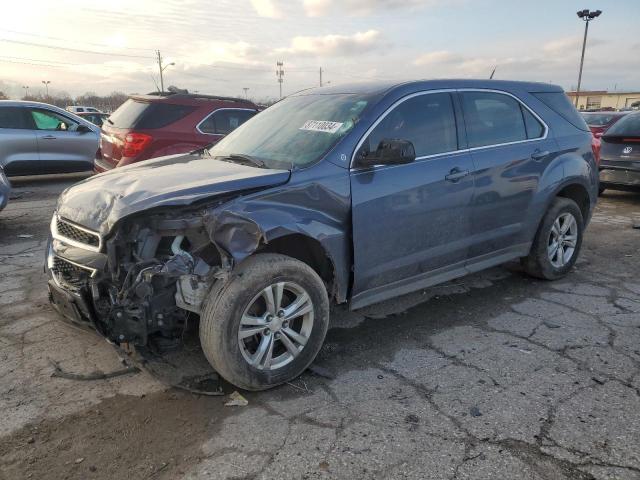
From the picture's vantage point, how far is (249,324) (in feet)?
9.64

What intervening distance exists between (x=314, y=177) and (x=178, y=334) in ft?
4.18

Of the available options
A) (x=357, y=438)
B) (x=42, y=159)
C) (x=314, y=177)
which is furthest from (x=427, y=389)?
(x=42, y=159)

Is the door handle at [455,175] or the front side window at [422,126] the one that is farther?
the door handle at [455,175]

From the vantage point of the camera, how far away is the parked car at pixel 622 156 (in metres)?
8.56

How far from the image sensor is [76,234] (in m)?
→ 3.16

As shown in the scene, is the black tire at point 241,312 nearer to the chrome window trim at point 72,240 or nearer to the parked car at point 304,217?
the parked car at point 304,217

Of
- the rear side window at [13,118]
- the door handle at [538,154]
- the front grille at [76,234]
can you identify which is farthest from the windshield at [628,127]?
the rear side window at [13,118]

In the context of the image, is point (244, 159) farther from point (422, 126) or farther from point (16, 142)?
point (16, 142)

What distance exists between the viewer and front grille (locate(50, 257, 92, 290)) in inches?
118

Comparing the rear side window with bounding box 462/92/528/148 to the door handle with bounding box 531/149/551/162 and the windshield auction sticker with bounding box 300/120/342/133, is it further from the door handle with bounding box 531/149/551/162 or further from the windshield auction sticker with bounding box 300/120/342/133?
the windshield auction sticker with bounding box 300/120/342/133

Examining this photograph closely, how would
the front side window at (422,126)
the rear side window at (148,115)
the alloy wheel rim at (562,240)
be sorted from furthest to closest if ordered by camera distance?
the rear side window at (148,115)
the alloy wheel rim at (562,240)
the front side window at (422,126)

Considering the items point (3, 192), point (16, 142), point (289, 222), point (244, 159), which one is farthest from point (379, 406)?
point (16, 142)

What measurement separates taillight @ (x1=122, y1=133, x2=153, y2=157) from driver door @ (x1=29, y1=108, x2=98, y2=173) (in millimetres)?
4098

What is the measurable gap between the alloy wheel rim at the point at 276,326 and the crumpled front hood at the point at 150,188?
Result: 649 millimetres
